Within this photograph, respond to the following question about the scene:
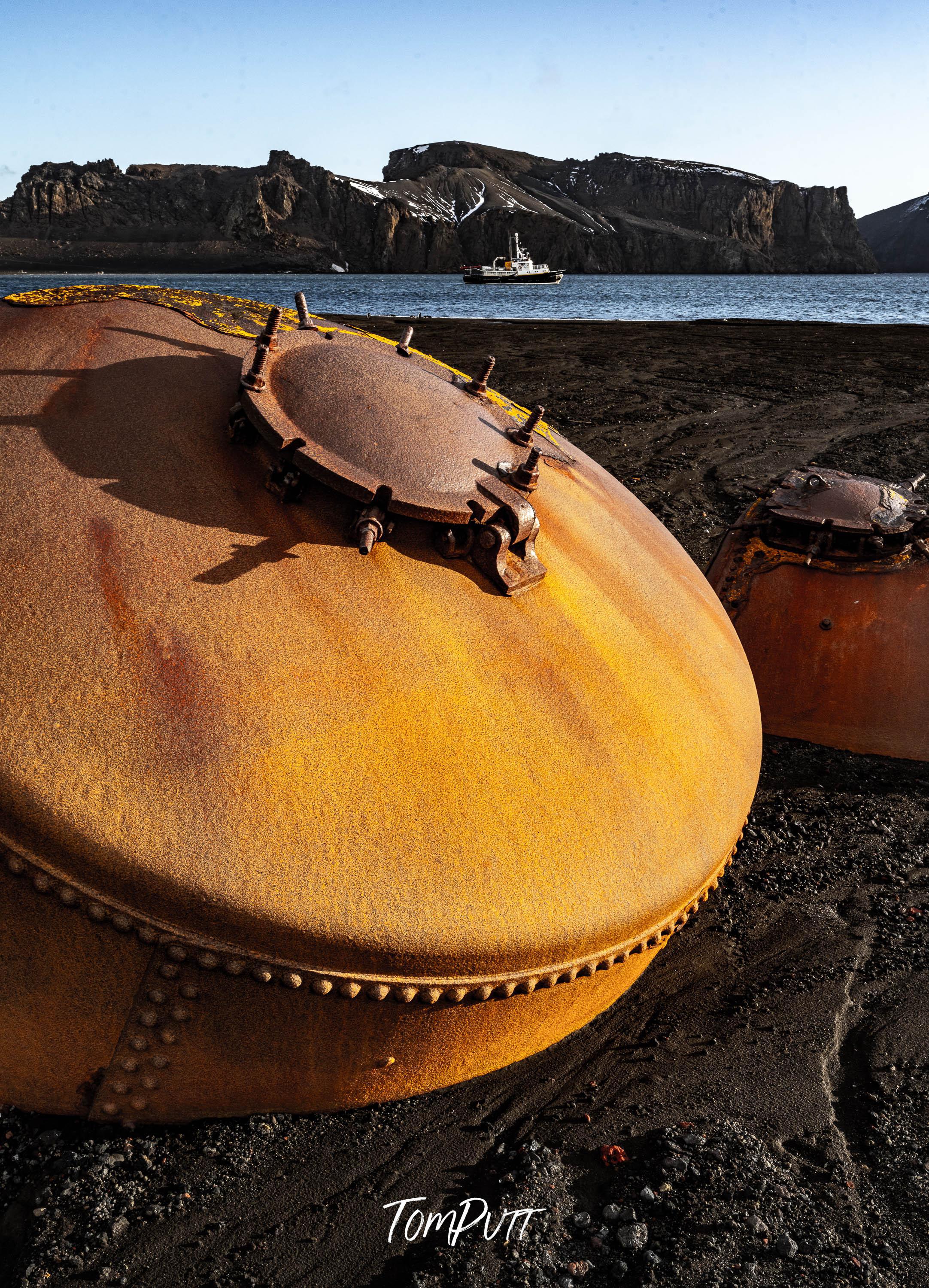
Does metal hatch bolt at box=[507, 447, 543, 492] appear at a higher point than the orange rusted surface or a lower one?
higher

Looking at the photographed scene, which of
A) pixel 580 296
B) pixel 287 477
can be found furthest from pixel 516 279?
pixel 287 477

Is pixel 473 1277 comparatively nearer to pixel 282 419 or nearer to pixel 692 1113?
pixel 692 1113

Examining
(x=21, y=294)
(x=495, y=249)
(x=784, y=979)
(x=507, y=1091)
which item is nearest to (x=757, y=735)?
(x=784, y=979)

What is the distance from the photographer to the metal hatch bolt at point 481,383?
2.93 m

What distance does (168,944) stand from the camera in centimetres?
200

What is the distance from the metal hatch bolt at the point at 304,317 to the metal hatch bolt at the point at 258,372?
16.3 inches

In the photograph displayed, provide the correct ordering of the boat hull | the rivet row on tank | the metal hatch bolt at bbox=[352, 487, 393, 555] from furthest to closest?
the boat hull < the metal hatch bolt at bbox=[352, 487, 393, 555] < the rivet row on tank

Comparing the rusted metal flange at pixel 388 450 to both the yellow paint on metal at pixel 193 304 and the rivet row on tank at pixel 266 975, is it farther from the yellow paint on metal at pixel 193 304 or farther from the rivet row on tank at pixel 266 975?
the rivet row on tank at pixel 266 975

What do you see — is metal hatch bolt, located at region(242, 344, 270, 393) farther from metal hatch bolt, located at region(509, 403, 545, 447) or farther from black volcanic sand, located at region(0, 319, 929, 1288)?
black volcanic sand, located at region(0, 319, 929, 1288)

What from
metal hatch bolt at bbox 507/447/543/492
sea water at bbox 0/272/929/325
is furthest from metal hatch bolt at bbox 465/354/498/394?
sea water at bbox 0/272/929/325

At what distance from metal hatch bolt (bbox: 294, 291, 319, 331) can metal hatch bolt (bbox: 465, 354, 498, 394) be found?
1.74ft

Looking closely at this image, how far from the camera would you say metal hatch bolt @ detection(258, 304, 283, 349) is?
253 cm

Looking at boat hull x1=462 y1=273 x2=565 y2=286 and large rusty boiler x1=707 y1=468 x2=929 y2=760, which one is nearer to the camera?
large rusty boiler x1=707 y1=468 x2=929 y2=760

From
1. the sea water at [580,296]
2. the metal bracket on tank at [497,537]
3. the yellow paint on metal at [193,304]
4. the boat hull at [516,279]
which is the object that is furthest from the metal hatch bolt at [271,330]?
the boat hull at [516,279]
